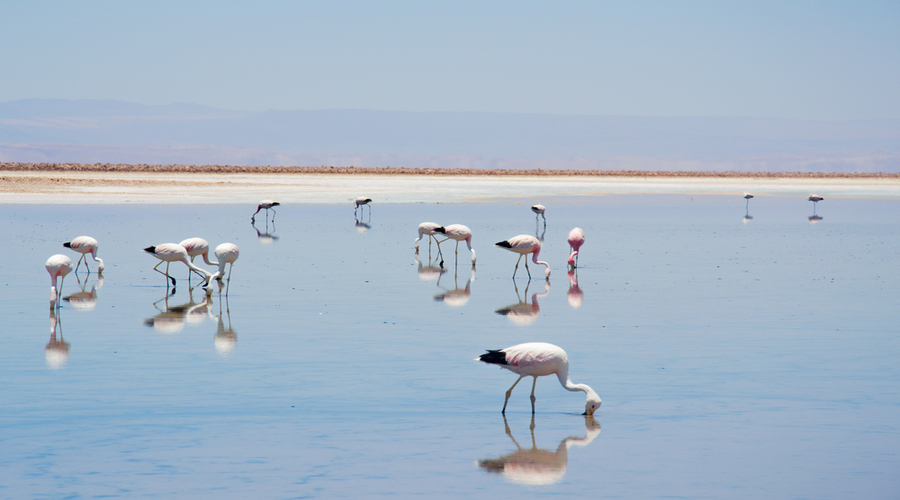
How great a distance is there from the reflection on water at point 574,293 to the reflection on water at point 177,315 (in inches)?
195

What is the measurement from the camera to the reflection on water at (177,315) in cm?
1039

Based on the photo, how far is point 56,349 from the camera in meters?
9.09

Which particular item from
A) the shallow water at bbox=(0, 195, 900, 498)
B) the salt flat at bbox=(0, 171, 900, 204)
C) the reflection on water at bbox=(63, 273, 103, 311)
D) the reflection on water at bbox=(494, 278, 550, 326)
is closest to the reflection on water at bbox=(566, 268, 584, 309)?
the shallow water at bbox=(0, 195, 900, 498)

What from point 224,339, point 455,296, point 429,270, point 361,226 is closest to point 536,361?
point 224,339

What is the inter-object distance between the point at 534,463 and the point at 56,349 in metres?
5.55

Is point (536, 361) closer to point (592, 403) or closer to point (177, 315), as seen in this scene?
point (592, 403)

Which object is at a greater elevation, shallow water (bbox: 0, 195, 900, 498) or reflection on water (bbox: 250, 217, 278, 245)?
reflection on water (bbox: 250, 217, 278, 245)

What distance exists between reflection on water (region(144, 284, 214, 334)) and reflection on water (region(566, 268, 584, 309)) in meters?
4.96

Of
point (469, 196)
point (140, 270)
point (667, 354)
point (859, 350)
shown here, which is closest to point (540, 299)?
point (667, 354)

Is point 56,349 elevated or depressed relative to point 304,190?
depressed

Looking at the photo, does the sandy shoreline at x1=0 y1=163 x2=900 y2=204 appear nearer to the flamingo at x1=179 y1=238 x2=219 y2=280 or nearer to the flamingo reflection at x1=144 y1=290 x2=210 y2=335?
the flamingo at x1=179 y1=238 x2=219 y2=280

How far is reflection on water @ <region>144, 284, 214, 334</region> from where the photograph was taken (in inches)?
409

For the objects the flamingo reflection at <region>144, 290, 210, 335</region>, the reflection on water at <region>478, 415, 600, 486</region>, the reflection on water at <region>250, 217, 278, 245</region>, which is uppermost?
Result: the reflection on water at <region>250, 217, 278, 245</region>

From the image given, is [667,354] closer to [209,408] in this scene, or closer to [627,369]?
[627,369]
